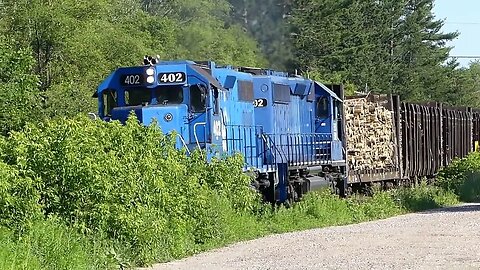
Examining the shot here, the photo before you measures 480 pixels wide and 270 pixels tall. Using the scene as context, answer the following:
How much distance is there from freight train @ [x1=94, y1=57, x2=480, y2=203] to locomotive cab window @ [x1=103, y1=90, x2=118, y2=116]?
0.8 inches

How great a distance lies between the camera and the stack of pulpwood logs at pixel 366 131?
1024 inches

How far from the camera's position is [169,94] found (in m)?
17.2

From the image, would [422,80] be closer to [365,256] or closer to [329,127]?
[329,127]

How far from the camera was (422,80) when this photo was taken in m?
70.4

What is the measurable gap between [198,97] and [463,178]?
14446mm

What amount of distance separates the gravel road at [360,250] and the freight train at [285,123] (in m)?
2.67

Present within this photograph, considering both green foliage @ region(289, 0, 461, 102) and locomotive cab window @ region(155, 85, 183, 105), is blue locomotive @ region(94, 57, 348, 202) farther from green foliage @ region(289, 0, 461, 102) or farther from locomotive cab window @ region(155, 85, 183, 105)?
green foliage @ region(289, 0, 461, 102)

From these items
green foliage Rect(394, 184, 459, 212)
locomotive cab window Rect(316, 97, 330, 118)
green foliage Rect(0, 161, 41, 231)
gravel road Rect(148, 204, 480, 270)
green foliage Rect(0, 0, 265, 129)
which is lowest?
green foliage Rect(394, 184, 459, 212)

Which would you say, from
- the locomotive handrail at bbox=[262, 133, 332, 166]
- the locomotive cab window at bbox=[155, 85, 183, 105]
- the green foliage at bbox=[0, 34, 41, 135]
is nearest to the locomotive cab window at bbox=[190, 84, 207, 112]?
the locomotive cab window at bbox=[155, 85, 183, 105]

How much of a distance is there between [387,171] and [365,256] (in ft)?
48.3

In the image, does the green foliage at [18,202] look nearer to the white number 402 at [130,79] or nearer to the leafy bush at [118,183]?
the leafy bush at [118,183]

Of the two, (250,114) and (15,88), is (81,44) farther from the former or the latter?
(250,114)

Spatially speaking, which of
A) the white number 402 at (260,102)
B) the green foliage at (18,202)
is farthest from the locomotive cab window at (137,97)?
the green foliage at (18,202)

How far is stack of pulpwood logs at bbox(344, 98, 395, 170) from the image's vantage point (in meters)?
26.0
